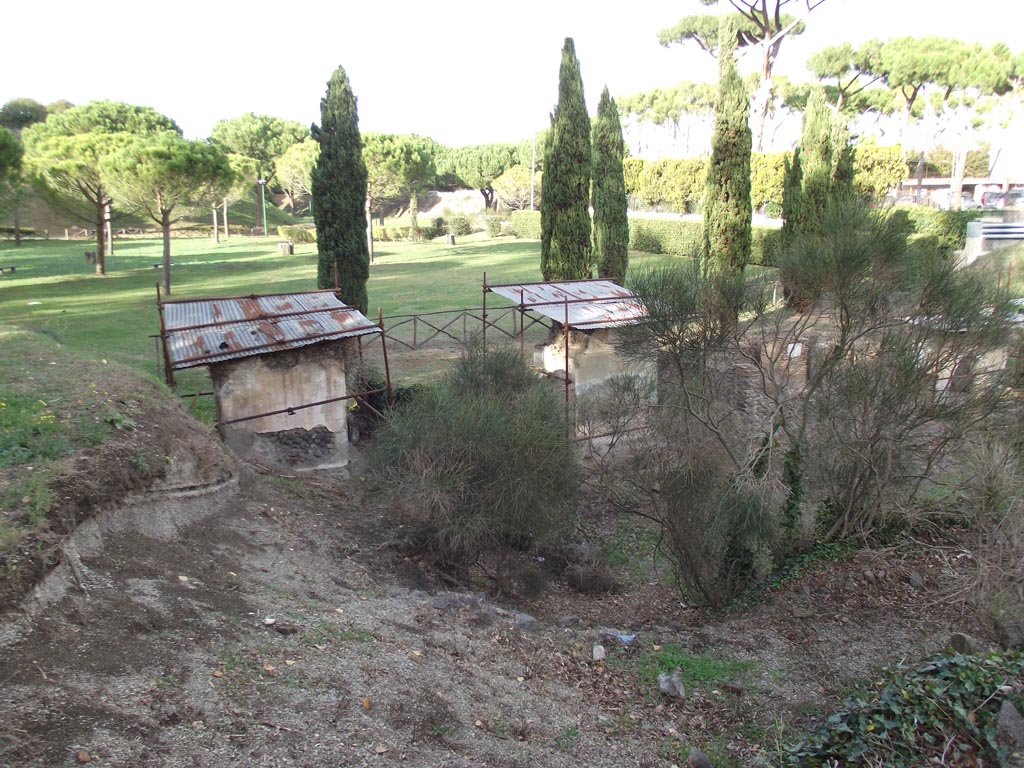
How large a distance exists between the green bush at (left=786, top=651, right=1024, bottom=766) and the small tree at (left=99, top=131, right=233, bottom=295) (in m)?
23.7

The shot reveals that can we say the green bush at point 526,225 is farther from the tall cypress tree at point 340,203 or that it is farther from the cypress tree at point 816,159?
the tall cypress tree at point 340,203

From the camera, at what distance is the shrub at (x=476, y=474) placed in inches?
363


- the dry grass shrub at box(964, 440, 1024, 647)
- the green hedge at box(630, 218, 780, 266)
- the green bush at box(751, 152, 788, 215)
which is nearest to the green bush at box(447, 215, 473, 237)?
the green hedge at box(630, 218, 780, 266)

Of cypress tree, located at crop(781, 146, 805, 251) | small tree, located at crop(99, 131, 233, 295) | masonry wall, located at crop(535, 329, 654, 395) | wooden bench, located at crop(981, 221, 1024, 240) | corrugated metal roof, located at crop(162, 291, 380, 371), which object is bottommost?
masonry wall, located at crop(535, 329, 654, 395)

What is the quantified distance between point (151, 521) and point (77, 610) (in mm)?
2225

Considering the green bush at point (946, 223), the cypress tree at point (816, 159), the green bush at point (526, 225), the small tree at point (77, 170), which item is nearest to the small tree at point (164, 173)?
the small tree at point (77, 170)

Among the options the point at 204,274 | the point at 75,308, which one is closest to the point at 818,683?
the point at 75,308

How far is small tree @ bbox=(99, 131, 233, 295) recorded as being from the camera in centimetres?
2536

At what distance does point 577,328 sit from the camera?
550 inches

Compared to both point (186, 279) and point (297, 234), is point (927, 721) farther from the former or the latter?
point (297, 234)

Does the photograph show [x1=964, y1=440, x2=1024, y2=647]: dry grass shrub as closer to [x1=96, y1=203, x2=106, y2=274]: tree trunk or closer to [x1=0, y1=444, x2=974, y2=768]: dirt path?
[x1=0, y1=444, x2=974, y2=768]: dirt path

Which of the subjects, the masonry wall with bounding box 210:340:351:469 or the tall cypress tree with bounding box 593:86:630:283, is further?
the tall cypress tree with bounding box 593:86:630:283

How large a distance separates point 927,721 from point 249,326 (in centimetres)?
997

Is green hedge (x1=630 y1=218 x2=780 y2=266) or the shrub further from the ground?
green hedge (x1=630 y1=218 x2=780 y2=266)
